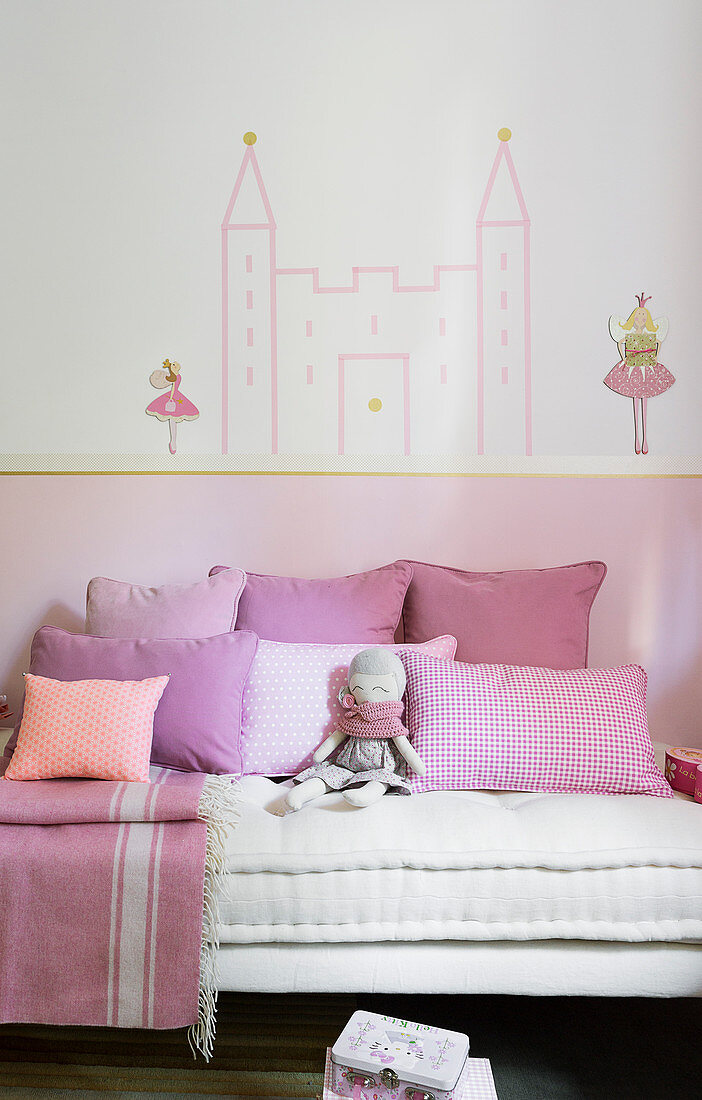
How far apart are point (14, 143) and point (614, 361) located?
6.16 ft

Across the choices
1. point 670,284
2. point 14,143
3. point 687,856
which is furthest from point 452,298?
point 687,856

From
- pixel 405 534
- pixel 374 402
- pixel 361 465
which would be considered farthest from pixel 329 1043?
pixel 374 402

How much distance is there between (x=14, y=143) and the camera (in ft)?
7.88

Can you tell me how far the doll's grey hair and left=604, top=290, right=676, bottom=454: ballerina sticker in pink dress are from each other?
1.06 metres

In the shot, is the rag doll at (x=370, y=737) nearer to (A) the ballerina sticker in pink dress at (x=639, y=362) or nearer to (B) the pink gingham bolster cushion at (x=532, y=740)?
(B) the pink gingham bolster cushion at (x=532, y=740)

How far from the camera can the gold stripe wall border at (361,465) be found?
7.73 ft

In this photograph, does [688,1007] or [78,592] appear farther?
[78,592]

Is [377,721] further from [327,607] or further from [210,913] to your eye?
[210,913]

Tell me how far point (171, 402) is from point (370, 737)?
3.89 feet

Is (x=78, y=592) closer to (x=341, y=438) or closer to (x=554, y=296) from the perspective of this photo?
(x=341, y=438)

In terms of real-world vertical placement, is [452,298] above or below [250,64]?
below

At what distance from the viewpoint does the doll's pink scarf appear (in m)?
1.77

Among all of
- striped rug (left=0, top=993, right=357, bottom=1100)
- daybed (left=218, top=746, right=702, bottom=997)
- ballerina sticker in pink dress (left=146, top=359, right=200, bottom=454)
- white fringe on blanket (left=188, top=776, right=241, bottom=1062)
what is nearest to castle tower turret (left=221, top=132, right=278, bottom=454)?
ballerina sticker in pink dress (left=146, top=359, right=200, bottom=454)

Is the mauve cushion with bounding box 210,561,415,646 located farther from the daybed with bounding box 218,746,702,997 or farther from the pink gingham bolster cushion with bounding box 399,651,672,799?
the daybed with bounding box 218,746,702,997
